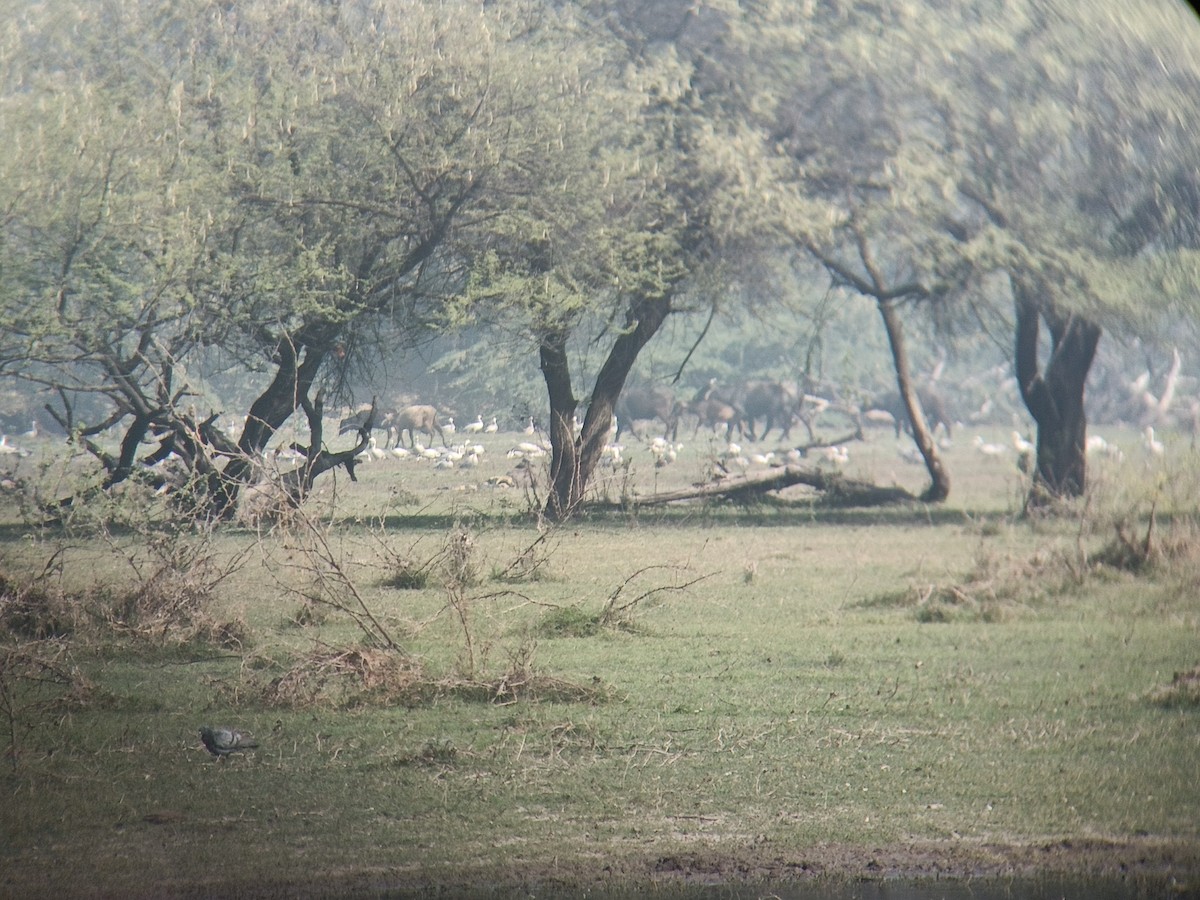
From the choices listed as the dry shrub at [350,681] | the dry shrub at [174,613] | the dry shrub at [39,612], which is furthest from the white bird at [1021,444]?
the dry shrub at [39,612]

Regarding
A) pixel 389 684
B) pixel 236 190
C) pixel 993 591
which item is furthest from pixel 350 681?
pixel 993 591

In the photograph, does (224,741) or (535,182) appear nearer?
(224,741)


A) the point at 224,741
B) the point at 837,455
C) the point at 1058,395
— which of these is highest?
the point at 1058,395

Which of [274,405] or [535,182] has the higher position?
[535,182]

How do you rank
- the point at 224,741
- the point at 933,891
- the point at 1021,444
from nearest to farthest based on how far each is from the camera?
the point at 933,891 → the point at 224,741 → the point at 1021,444

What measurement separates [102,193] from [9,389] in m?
1.30

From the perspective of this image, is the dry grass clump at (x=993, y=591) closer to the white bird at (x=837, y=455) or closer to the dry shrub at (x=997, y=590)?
the dry shrub at (x=997, y=590)

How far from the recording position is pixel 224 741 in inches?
234

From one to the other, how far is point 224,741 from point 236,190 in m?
3.58

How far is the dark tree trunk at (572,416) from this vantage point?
8336mm

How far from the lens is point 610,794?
5.50 metres

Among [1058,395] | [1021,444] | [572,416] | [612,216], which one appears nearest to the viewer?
[572,416]

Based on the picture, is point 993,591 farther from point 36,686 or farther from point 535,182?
point 36,686

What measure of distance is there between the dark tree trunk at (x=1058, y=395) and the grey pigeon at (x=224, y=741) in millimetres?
6493
